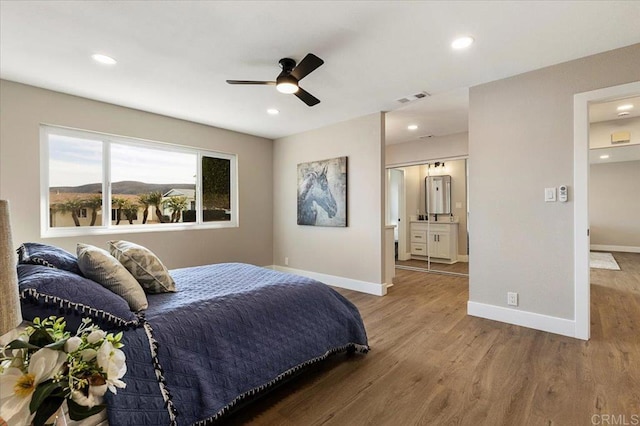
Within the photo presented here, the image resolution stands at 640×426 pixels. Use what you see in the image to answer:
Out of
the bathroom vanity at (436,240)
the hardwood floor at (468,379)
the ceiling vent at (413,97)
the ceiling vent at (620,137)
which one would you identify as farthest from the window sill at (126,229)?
the ceiling vent at (620,137)

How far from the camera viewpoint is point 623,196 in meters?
7.55

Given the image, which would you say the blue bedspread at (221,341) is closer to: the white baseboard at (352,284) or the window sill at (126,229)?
the white baseboard at (352,284)

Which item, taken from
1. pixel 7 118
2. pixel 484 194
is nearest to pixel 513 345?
pixel 484 194

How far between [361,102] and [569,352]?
330 centimetres

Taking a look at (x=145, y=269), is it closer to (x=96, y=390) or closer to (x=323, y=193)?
(x=96, y=390)

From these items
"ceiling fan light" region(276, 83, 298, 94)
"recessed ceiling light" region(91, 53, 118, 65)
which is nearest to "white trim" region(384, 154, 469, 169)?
"ceiling fan light" region(276, 83, 298, 94)

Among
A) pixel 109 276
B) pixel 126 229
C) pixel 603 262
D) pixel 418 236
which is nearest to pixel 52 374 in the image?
pixel 109 276

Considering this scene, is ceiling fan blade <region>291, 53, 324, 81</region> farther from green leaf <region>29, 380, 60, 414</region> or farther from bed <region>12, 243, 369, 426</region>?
green leaf <region>29, 380, 60, 414</region>

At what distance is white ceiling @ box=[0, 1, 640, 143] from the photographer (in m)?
2.06

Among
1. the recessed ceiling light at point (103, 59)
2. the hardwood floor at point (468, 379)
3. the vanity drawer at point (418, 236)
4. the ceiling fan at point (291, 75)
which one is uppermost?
the recessed ceiling light at point (103, 59)

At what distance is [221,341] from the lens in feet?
5.47

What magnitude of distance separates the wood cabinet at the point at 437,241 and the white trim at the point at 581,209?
3.34 metres

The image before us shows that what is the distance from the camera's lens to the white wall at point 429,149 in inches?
217

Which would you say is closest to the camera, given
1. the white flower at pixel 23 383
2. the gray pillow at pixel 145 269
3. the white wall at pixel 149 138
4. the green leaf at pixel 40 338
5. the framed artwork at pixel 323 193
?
the white flower at pixel 23 383
